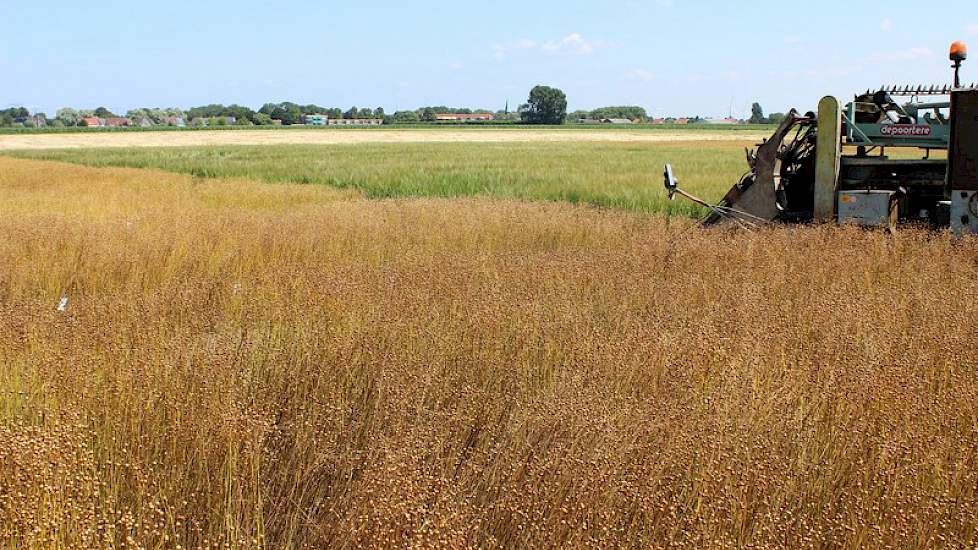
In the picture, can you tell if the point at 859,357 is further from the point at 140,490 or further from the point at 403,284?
the point at 140,490

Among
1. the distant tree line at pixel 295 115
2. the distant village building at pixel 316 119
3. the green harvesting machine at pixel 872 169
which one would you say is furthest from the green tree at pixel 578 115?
the green harvesting machine at pixel 872 169

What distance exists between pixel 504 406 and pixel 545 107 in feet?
442

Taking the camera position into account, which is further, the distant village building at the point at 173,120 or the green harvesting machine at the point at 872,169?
the distant village building at the point at 173,120

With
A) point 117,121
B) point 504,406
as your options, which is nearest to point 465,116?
point 117,121

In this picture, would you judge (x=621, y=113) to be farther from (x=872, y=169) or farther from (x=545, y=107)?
(x=872, y=169)

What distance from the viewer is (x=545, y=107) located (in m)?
136

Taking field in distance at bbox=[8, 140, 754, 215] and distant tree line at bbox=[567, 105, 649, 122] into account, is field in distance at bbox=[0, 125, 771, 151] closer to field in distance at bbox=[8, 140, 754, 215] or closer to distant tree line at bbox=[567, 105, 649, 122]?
field in distance at bbox=[8, 140, 754, 215]

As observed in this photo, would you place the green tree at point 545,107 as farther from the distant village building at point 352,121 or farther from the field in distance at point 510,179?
the field in distance at point 510,179

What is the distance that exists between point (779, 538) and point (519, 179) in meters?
18.5

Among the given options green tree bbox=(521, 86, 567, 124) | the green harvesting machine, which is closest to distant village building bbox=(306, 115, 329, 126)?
green tree bbox=(521, 86, 567, 124)

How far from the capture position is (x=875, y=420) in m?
4.34

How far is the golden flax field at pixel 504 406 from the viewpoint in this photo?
131 inches

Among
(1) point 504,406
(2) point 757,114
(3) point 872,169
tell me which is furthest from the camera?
(2) point 757,114

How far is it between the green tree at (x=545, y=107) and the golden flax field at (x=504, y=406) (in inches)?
5055
